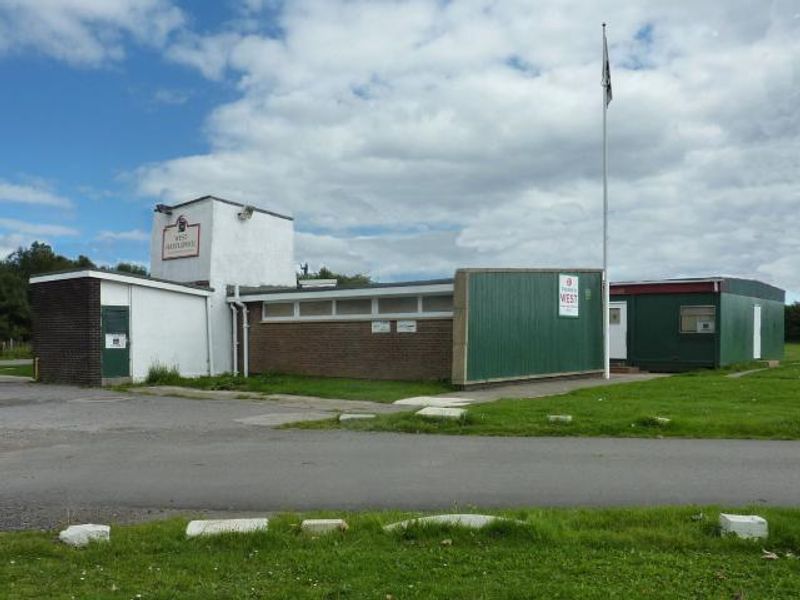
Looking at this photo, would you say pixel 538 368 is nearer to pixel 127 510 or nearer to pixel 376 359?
pixel 376 359

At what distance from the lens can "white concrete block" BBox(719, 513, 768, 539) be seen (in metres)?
5.38

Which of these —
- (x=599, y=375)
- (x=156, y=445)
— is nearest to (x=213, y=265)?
(x=599, y=375)

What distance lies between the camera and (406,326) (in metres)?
20.8

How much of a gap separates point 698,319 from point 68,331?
1947 centimetres

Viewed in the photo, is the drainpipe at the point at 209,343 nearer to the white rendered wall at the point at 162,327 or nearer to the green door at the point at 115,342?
the white rendered wall at the point at 162,327

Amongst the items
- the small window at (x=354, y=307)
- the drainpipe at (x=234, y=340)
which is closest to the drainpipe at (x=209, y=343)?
the drainpipe at (x=234, y=340)

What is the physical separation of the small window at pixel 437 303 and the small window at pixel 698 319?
9426 millimetres

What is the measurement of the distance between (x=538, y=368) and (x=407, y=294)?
4.04 m

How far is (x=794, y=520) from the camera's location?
18.7ft

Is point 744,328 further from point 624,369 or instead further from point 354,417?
point 354,417

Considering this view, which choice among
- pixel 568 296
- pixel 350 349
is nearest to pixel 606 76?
pixel 568 296

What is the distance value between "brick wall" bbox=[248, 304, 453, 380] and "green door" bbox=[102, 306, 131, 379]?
4.16m

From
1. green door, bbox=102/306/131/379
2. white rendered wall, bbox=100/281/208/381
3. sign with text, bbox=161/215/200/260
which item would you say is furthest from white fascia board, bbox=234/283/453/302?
green door, bbox=102/306/131/379

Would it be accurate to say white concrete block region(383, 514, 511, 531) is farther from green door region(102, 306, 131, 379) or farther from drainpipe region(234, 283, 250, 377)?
drainpipe region(234, 283, 250, 377)
